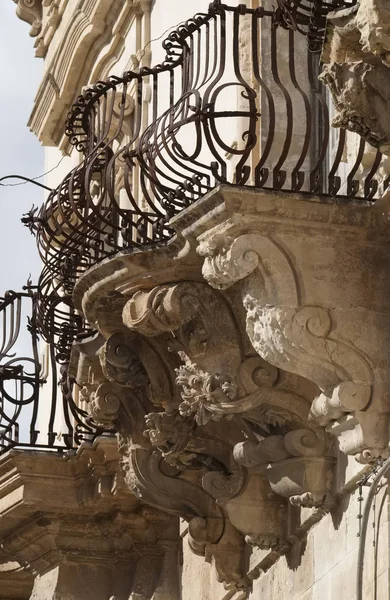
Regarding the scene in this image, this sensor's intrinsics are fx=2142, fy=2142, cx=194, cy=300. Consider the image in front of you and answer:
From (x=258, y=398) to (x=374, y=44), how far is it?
226cm

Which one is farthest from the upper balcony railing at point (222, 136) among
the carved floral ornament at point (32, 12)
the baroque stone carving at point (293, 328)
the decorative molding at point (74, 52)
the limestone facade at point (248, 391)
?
the carved floral ornament at point (32, 12)

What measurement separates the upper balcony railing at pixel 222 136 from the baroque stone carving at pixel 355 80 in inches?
23.2

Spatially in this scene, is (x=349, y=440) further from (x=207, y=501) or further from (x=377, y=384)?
(x=207, y=501)

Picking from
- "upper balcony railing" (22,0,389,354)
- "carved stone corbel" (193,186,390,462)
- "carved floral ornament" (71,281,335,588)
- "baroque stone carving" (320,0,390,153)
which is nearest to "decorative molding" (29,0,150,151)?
"upper balcony railing" (22,0,389,354)

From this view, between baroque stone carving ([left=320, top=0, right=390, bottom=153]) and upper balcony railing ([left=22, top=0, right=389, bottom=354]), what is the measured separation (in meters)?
0.59

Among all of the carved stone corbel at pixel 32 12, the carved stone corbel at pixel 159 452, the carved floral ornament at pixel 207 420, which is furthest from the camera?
the carved stone corbel at pixel 32 12

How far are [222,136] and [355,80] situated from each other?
2.79 metres

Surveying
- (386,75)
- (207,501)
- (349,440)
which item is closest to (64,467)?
(207,501)

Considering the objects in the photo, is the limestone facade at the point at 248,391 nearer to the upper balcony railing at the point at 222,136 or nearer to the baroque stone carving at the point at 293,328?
the baroque stone carving at the point at 293,328

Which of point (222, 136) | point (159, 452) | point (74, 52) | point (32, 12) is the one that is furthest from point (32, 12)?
point (159, 452)

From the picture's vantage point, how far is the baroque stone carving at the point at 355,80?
828cm

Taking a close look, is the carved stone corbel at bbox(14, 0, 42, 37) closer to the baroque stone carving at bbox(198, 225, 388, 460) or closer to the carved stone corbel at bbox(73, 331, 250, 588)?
the carved stone corbel at bbox(73, 331, 250, 588)

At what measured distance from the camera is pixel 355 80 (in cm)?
841

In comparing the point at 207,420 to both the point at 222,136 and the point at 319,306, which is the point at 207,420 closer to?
the point at 319,306
